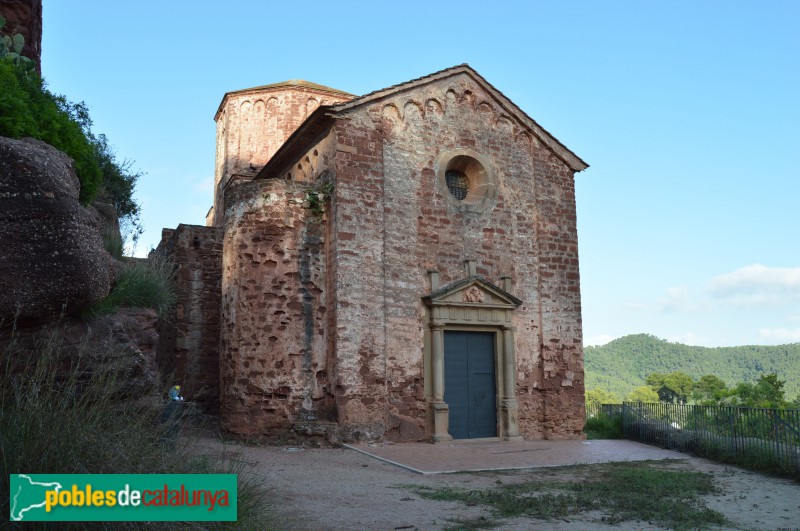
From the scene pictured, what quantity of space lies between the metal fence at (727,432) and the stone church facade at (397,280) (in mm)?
1794

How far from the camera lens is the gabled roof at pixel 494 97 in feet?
41.8

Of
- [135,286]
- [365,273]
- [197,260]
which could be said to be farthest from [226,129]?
[135,286]

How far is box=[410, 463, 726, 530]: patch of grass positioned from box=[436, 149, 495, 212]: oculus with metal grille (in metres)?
6.61

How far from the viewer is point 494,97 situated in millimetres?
14570

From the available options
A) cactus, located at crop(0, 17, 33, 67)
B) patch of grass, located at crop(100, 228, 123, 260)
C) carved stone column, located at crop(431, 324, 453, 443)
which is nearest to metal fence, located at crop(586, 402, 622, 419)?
carved stone column, located at crop(431, 324, 453, 443)

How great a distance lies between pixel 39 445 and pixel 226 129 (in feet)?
58.4

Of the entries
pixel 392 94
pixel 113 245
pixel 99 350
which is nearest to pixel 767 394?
pixel 392 94

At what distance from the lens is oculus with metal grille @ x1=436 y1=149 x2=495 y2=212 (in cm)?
1380

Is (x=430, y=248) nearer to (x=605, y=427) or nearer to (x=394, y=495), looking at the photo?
(x=605, y=427)

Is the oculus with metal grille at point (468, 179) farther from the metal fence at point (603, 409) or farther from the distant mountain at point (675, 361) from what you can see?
the distant mountain at point (675, 361)

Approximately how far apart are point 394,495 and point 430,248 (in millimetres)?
6621

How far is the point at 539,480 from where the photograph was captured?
28.4ft

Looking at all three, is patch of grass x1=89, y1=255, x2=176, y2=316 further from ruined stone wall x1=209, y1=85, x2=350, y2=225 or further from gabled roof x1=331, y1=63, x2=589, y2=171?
→ ruined stone wall x1=209, y1=85, x2=350, y2=225

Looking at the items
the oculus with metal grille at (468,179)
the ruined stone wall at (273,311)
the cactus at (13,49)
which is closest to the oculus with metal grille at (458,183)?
the oculus with metal grille at (468,179)
